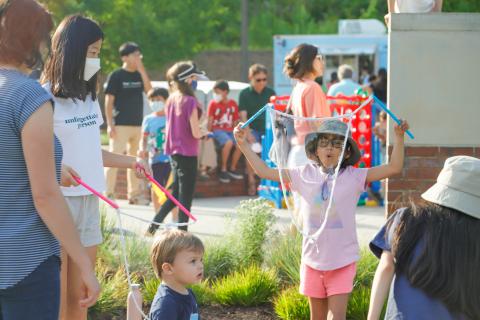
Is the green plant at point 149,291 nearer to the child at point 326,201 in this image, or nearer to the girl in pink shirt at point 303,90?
the girl in pink shirt at point 303,90

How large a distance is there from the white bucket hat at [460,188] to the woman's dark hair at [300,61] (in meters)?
3.75

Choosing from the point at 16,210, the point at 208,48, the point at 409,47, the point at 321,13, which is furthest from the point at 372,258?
the point at 321,13

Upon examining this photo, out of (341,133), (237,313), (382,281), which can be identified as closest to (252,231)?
(237,313)

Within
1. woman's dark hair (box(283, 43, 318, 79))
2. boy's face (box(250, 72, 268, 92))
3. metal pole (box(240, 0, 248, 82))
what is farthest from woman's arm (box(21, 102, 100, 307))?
metal pole (box(240, 0, 248, 82))

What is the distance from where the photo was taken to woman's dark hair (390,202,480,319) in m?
3.48

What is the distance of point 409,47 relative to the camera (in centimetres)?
703

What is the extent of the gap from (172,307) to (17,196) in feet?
3.55

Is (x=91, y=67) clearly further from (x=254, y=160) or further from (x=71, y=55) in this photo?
(x=254, y=160)

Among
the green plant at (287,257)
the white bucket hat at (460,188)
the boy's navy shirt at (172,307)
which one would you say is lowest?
the green plant at (287,257)

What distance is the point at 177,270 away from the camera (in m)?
4.39

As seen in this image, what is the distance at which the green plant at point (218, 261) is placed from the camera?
7.27m

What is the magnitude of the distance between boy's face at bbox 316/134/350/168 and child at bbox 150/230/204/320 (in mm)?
1149

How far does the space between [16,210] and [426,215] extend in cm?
146

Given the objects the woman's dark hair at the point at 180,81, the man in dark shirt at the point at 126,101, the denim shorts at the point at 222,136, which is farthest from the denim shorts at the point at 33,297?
the denim shorts at the point at 222,136
